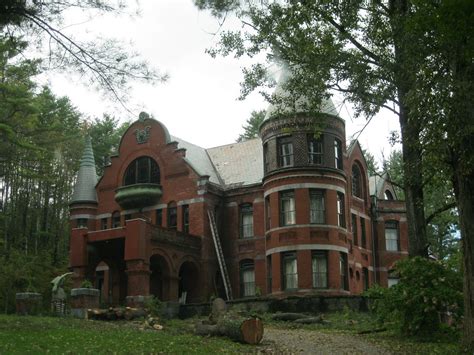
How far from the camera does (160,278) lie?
36594 mm

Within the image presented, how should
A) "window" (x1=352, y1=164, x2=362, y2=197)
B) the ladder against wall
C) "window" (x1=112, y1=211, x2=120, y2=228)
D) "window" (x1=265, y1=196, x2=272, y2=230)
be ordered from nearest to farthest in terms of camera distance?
"window" (x1=265, y1=196, x2=272, y2=230) < the ladder against wall < "window" (x1=352, y1=164, x2=362, y2=197) < "window" (x1=112, y1=211, x2=120, y2=228)

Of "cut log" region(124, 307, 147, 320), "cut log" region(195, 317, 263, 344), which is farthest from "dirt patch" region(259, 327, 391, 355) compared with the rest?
"cut log" region(124, 307, 147, 320)

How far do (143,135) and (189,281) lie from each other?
9.22 m

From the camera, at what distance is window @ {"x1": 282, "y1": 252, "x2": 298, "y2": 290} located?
33.2 m

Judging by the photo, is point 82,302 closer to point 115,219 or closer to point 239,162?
point 115,219

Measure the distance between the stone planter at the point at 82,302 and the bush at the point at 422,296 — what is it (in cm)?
1255

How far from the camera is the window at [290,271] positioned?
3322cm

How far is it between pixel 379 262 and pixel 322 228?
839 cm

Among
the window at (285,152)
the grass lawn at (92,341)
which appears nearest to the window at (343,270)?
the window at (285,152)

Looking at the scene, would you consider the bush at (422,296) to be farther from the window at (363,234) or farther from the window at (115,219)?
the window at (115,219)

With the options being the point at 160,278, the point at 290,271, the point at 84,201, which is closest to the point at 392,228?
the point at 290,271

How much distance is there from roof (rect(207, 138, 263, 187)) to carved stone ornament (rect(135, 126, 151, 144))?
15.5 ft

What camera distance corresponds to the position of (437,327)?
18.3m

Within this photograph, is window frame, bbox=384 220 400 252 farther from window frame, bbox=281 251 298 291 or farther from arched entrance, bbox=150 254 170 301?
arched entrance, bbox=150 254 170 301
